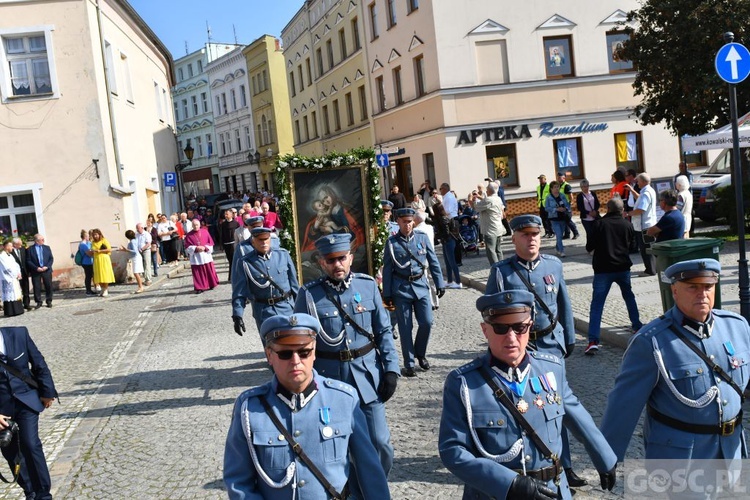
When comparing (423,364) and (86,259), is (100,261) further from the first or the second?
(423,364)

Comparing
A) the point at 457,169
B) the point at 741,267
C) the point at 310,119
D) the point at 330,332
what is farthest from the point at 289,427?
the point at 310,119

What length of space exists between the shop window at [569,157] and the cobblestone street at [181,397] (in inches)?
558

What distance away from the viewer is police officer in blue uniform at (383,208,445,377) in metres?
9.05

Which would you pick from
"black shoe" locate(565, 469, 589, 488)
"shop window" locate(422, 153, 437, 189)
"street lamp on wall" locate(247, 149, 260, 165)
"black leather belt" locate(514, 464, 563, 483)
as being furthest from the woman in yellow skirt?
"street lamp on wall" locate(247, 149, 260, 165)

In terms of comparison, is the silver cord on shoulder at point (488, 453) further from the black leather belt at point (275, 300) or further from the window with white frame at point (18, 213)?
the window with white frame at point (18, 213)

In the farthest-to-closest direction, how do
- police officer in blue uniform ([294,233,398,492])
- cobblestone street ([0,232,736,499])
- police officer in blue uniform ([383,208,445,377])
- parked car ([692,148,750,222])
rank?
parked car ([692,148,750,222]) < police officer in blue uniform ([383,208,445,377]) < cobblestone street ([0,232,736,499]) < police officer in blue uniform ([294,233,398,492])

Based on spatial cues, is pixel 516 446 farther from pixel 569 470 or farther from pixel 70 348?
pixel 70 348

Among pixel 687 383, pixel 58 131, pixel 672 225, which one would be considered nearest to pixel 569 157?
pixel 58 131

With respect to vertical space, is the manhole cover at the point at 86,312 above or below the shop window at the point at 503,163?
below

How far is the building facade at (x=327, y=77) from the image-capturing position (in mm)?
38000

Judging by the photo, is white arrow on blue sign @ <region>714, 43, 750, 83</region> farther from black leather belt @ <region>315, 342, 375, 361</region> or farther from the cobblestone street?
black leather belt @ <region>315, 342, 375, 361</region>

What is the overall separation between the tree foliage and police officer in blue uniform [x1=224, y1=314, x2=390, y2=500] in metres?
17.4

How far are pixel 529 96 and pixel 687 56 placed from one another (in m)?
9.76

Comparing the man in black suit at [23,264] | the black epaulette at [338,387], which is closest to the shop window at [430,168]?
the man in black suit at [23,264]
